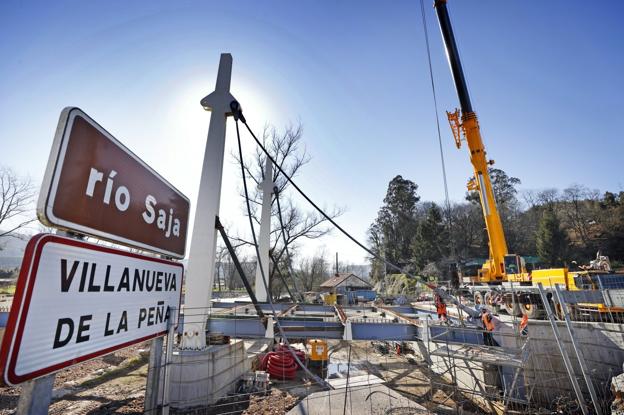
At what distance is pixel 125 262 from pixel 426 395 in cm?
1071

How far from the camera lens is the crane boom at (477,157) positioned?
13141 millimetres

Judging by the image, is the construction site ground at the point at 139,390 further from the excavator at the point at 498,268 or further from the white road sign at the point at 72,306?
the excavator at the point at 498,268

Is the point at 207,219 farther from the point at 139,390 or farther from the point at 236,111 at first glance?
the point at 139,390

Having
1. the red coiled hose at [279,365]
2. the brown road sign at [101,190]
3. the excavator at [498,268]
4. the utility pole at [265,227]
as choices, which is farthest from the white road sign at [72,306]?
the excavator at [498,268]

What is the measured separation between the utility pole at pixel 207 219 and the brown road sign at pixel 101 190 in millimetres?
3507

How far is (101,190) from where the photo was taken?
6.12 ft

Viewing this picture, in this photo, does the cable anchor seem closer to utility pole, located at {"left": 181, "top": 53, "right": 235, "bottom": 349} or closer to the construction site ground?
utility pole, located at {"left": 181, "top": 53, "right": 235, "bottom": 349}

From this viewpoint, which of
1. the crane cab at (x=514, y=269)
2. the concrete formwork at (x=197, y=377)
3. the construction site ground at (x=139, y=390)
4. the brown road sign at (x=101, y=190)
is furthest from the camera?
the crane cab at (x=514, y=269)

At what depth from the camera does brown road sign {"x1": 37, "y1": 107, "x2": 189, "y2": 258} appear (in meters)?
1.53

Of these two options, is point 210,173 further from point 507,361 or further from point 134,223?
point 507,361

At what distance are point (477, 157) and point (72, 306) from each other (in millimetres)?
15910

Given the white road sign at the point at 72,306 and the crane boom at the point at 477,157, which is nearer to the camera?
the white road sign at the point at 72,306

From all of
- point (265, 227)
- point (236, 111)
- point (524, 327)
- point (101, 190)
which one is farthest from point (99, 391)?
point (524, 327)

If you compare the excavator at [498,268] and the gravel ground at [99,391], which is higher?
the excavator at [498,268]
